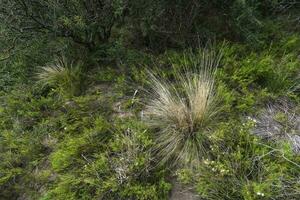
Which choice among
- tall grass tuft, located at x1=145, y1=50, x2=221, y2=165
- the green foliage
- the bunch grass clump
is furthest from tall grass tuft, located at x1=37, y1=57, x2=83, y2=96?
the bunch grass clump

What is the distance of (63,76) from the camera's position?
4328 millimetres

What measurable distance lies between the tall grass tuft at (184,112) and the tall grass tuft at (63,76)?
1.11 m

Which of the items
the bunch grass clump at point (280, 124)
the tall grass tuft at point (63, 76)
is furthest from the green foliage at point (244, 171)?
the tall grass tuft at point (63, 76)

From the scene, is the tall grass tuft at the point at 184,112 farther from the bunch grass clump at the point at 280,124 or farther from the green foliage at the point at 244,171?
the bunch grass clump at the point at 280,124

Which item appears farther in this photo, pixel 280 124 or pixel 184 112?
pixel 184 112

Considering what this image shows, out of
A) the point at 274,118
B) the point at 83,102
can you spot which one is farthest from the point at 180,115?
the point at 83,102

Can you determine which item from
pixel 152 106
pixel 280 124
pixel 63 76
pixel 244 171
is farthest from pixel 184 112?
pixel 63 76

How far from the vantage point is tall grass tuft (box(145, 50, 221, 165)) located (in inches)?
123

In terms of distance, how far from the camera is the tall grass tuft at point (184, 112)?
10.3ft

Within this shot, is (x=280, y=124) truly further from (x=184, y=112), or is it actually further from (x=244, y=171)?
(x=184, y=112)

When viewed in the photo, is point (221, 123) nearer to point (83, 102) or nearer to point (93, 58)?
point (83, 102)

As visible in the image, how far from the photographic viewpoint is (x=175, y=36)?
14.2 feet

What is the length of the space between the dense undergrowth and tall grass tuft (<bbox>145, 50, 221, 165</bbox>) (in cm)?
1

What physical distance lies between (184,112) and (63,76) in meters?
1.93
